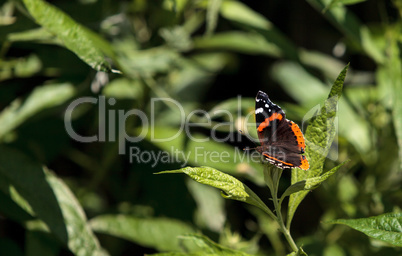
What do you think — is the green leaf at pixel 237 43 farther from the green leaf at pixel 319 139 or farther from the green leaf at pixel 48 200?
the green leaf at pixel 319 139

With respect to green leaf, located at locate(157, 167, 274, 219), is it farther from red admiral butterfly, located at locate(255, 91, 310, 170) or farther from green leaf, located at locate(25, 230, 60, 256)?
green leaf, located at locate(25, 230, 60, 256)

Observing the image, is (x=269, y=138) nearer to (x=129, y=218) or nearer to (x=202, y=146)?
(x=202, y=146)

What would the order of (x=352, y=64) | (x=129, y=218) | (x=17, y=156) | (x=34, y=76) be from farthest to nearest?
(x=352, y=64), (x=34, y=76), (x=129, y=218), (x=17, y=156)

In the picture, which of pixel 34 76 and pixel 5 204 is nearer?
pixel 5 204

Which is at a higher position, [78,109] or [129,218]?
[78,109]

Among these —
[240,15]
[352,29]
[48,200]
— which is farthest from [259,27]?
[48,200]

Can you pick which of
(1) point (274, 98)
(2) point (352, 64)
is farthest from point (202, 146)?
(2) point (352, 64)
